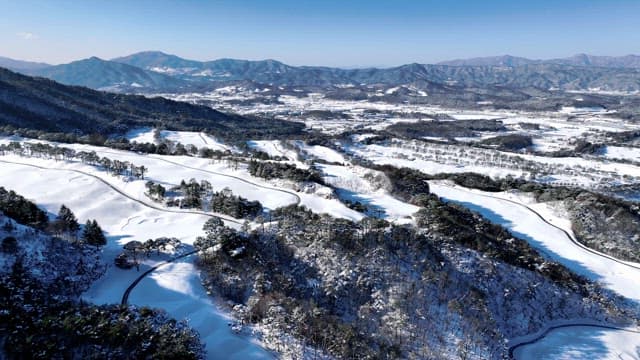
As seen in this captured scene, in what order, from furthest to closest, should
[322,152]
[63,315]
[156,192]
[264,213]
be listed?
[322,152], [156,192], [264,213], [63,315]

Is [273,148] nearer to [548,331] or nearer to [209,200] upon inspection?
[209,200]

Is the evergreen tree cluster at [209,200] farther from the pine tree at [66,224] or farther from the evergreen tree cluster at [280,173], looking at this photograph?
the pine tree at [66,224]

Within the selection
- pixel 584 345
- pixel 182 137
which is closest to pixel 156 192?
pixel 584 345

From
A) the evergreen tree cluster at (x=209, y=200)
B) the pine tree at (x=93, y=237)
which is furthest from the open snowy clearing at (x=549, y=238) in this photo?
the pine tree at (x=93, y=237)

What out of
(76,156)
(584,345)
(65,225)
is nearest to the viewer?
(584,345)

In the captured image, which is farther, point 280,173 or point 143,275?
point 280,173

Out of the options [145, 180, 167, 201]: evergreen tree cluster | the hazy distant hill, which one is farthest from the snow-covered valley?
the hazy distant hill
